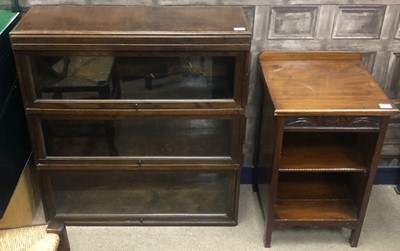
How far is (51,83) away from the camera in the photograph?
179 cm

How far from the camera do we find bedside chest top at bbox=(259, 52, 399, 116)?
168 centimetres

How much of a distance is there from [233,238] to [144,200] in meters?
0.41

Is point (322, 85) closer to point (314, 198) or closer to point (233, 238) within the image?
point (314, 198)

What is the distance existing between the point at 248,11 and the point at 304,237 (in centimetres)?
97

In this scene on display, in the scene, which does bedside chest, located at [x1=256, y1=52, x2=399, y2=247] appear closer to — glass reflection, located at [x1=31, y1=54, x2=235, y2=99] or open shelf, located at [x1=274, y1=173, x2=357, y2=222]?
open shelf, located at [x1=274, y1=173, x2=357, y2=222]

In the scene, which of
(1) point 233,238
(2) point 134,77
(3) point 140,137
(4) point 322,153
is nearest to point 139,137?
(3) point 140,137

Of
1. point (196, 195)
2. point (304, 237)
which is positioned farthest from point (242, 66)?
point (304, 237)

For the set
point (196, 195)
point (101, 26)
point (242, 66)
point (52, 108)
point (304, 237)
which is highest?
point (101, 26)

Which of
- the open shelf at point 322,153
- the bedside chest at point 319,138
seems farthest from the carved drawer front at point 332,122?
the open shelf at point 322,153

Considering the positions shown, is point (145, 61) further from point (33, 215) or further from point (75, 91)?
point (33, 215)

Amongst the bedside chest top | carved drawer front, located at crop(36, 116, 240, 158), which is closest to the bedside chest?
the bedside chest top

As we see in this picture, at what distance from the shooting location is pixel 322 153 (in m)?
1.96

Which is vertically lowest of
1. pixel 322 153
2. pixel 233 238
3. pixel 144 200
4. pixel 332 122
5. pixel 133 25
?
pixel 233 238

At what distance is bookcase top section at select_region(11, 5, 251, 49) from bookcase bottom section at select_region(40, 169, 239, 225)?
619 millimetres
